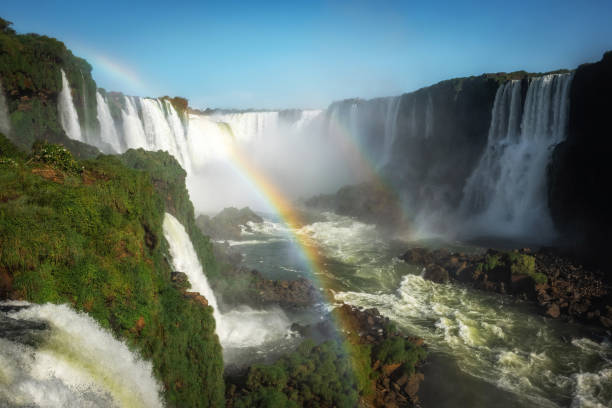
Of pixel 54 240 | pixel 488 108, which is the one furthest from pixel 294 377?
pixel 488 108

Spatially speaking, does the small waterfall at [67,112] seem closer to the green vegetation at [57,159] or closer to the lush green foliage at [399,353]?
the green vegetation at [57,159]

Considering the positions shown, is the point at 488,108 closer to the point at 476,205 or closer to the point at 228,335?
the point at 476,205

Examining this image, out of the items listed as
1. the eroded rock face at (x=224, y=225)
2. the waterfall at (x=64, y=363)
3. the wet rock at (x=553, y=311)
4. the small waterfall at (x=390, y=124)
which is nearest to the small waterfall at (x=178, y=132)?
the eroded rock face at (x=224, y=225)

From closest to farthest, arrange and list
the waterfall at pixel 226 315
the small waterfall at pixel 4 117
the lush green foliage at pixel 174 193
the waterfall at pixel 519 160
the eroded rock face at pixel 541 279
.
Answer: the waterfall at pixel 226 315 < the lush green foliage at pixel 174 193 < the eroded rock face at pixel 541 279 < the small waterfall at pixel 4 117 < the waterfall at pixel 519 160

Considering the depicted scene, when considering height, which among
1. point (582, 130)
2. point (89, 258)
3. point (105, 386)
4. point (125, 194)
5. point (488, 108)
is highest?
point (488, 108)

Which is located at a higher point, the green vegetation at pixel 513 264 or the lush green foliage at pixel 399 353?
the green vegetation at pixel 513 264
